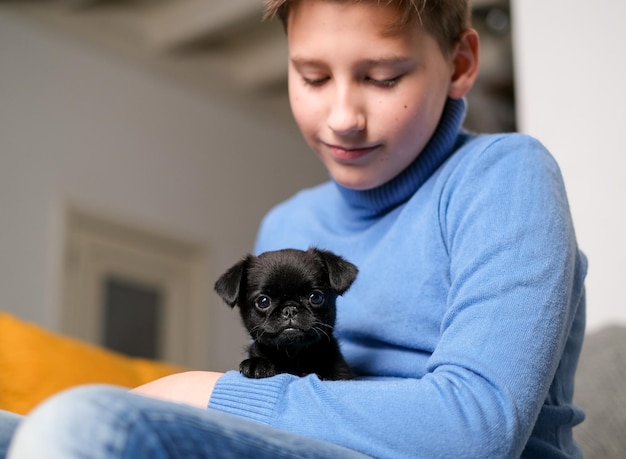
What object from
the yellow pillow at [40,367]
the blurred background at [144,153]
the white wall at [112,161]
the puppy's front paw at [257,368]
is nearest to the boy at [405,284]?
the puppy's front paw at [257,368]

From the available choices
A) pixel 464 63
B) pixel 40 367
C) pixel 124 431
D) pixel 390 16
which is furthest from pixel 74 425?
pixel 40 367

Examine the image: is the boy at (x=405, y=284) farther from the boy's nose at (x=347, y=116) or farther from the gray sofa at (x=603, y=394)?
the gray sofa at (x=603, y=394)

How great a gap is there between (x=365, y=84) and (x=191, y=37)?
16.1 feet

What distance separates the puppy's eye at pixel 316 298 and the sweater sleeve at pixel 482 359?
25 cm

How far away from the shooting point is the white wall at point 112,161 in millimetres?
5359

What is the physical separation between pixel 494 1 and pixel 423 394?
4761 mm

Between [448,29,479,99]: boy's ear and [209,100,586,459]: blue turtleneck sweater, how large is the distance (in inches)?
1.0

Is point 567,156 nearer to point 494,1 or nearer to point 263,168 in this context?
point 494,1

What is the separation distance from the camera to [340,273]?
136cm

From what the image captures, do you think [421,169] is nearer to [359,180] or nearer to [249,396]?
[359,180]

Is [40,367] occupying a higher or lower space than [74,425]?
lower

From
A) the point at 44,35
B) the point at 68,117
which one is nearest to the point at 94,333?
the point at 68,117

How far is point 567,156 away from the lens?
2621 millimetres

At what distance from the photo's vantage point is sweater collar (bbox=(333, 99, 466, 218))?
4.76 feet
